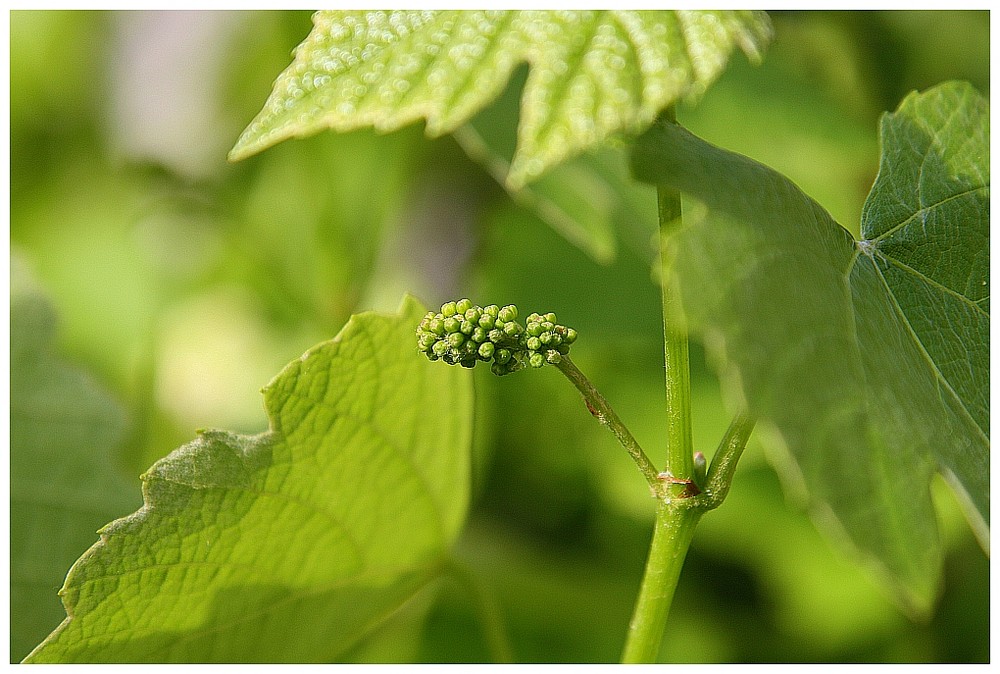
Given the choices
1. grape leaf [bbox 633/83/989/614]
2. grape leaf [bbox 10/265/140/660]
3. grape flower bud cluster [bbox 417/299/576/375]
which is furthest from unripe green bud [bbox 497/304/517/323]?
grape leaf [bbox 10/265/140/660]

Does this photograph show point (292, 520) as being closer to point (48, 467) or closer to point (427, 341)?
point (427, 341)

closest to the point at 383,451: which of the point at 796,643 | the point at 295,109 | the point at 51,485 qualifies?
the point at 295,109

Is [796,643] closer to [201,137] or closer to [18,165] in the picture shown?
[201,137]

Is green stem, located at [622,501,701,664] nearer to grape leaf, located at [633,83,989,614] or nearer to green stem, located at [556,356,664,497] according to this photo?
green stem, located at [556,356,664,497]

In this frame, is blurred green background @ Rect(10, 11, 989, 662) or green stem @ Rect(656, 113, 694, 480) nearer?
green stem @ Rect(656, 113, 694, 480)

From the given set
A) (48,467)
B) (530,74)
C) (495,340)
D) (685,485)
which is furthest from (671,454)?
(48,467)

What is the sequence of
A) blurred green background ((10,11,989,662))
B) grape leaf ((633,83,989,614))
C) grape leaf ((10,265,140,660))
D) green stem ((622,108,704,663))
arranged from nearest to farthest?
grape leaf ((633,83,989,614)) → green stem ((622,108,704,663)) → grape leaf ((10,265,140,660)) → blurred green background ((10,11,989,662))
